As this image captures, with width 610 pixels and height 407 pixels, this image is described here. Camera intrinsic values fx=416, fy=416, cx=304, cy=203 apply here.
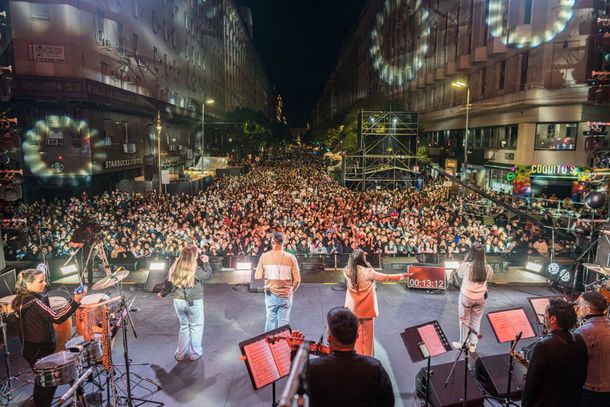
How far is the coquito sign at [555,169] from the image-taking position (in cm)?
2553

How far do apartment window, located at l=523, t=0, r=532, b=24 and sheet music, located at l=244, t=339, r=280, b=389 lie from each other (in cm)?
2775

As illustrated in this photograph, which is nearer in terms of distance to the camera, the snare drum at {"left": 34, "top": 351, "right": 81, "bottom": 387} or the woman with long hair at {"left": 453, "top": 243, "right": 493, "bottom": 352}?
the snare drum at {"left": 34, "top": 351, "right": 81, "bottom": 387}

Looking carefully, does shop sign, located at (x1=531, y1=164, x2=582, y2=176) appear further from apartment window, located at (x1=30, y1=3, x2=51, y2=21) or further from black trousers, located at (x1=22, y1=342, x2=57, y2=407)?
apartment window, located at (x1=30, y1=3, x2=51, y2=21)

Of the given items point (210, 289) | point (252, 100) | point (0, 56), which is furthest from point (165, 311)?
point (252, 100)

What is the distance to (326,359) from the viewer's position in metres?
2.77

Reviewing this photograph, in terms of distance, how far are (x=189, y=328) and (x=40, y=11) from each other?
24.0m

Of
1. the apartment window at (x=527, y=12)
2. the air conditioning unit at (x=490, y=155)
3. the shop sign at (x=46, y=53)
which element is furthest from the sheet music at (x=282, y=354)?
the air conditioning unit at (x=490, y=155)

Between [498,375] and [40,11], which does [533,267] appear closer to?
[498,375]

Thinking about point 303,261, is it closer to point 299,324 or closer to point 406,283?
point 406,283

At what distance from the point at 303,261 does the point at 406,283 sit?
2985 mm

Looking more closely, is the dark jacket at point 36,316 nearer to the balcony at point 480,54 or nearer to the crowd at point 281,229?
the crowd at point 281,229

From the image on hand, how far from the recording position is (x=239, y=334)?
25.2ft

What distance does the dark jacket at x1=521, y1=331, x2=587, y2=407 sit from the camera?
3.61 metres

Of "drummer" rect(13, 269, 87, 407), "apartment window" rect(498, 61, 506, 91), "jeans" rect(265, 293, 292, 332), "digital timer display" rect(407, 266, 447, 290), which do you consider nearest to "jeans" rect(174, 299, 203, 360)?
"jeans" rect(265, 293, 292, 332)
